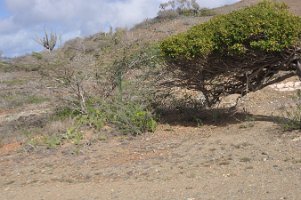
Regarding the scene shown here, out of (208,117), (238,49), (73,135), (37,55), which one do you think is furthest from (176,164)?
(37,55)

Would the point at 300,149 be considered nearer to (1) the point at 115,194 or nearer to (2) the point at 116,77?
(1) the point at 115,194

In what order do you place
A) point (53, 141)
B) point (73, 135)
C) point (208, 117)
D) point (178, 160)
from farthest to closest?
point (208, 117) < point (73, 135) < point (53, 141) < point (178, 160)

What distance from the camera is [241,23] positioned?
9.31 m

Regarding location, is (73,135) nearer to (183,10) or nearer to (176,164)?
(176,164)

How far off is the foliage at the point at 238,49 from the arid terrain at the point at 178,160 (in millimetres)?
818

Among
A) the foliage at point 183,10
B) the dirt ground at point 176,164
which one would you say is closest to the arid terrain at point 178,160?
the dirt ground at point 176,164

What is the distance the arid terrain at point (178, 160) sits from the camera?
713 cm

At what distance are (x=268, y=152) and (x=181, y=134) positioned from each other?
2454 millimetres

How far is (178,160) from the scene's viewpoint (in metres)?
8.61

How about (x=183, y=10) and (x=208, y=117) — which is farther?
(x=183, y=10)

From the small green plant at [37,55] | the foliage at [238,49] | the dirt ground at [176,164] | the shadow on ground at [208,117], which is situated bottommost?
the dirt ground at [176,164]

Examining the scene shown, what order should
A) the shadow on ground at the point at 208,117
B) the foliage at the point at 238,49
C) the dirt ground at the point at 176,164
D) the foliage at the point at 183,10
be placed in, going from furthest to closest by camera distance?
the foliage at the point at 183,10, the shadow on ground at the point at 208,117, the foliage at the point at 238,49, the dirt ground at the point at 176,164

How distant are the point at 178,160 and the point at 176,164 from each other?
0.22 m

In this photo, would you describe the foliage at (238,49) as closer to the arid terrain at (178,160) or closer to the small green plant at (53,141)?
the arid terrain at (178,160)
